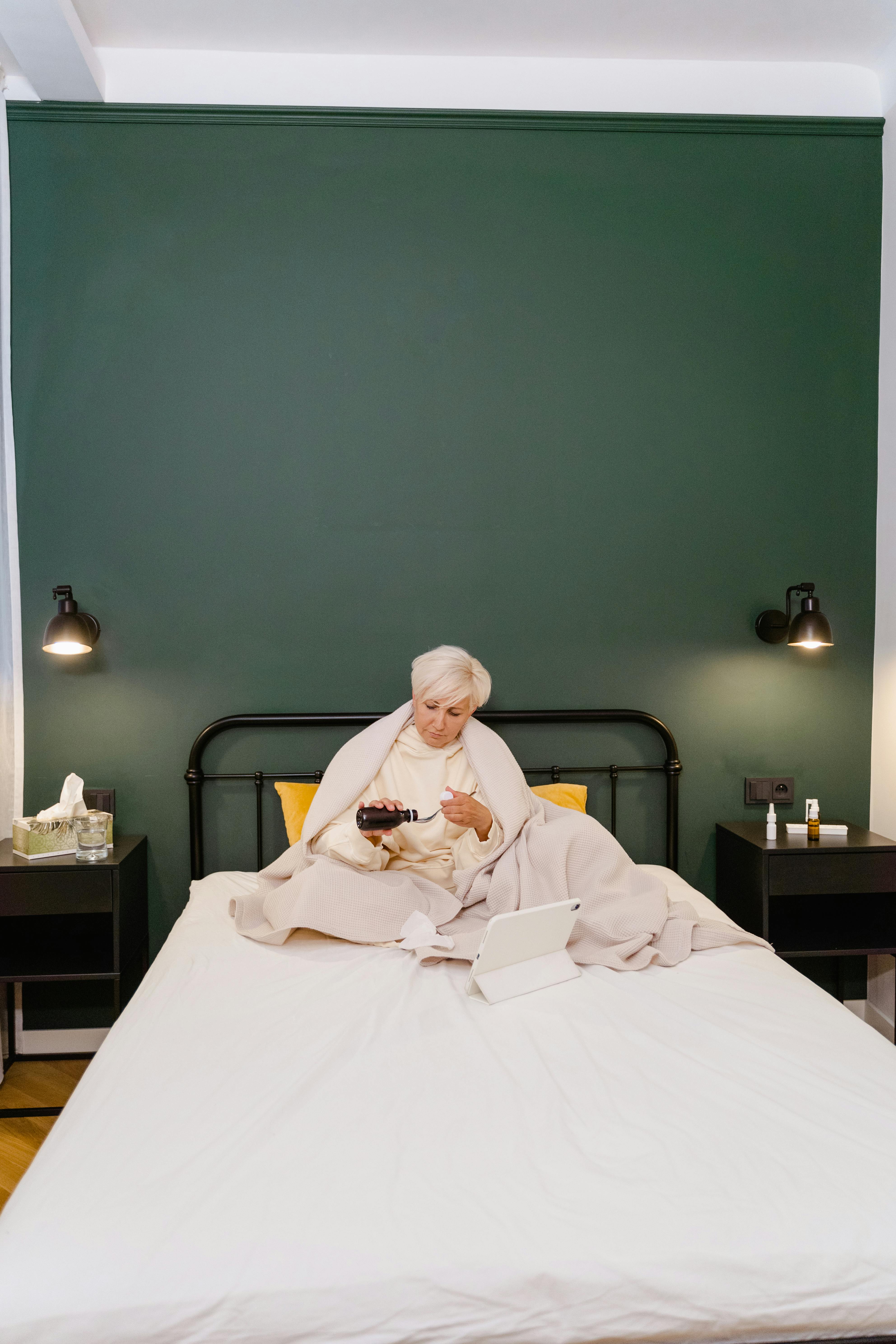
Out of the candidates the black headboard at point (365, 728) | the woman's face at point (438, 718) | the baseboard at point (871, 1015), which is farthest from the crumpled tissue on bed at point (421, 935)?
the baseboard at point (871, 1015)

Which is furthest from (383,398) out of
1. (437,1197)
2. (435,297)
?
(437,1197)

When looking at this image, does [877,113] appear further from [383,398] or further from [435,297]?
[383,398]

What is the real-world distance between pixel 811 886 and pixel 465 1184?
1742mm

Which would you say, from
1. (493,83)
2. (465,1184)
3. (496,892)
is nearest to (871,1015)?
(496,892)

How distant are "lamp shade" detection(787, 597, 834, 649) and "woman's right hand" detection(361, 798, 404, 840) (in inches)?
54.5

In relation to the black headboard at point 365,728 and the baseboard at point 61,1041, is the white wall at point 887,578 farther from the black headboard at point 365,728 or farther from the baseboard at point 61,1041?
the baseboard at point 61,1041

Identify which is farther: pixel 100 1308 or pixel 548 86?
pixel 548 86

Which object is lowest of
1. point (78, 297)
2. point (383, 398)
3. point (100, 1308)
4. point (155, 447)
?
point (100, 1308)

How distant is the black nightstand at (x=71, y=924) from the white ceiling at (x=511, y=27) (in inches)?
100

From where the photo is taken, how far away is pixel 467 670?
92.8 inches

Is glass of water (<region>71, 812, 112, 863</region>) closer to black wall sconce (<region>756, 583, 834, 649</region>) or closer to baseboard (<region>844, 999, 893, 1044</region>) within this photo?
black wall sconce (<region>756, 583, 834, 649</region>)

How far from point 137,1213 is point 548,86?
A: 324 centimetres

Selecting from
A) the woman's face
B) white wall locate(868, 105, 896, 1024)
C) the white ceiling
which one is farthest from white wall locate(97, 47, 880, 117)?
the woman's face

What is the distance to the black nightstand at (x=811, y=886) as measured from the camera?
2.46m
